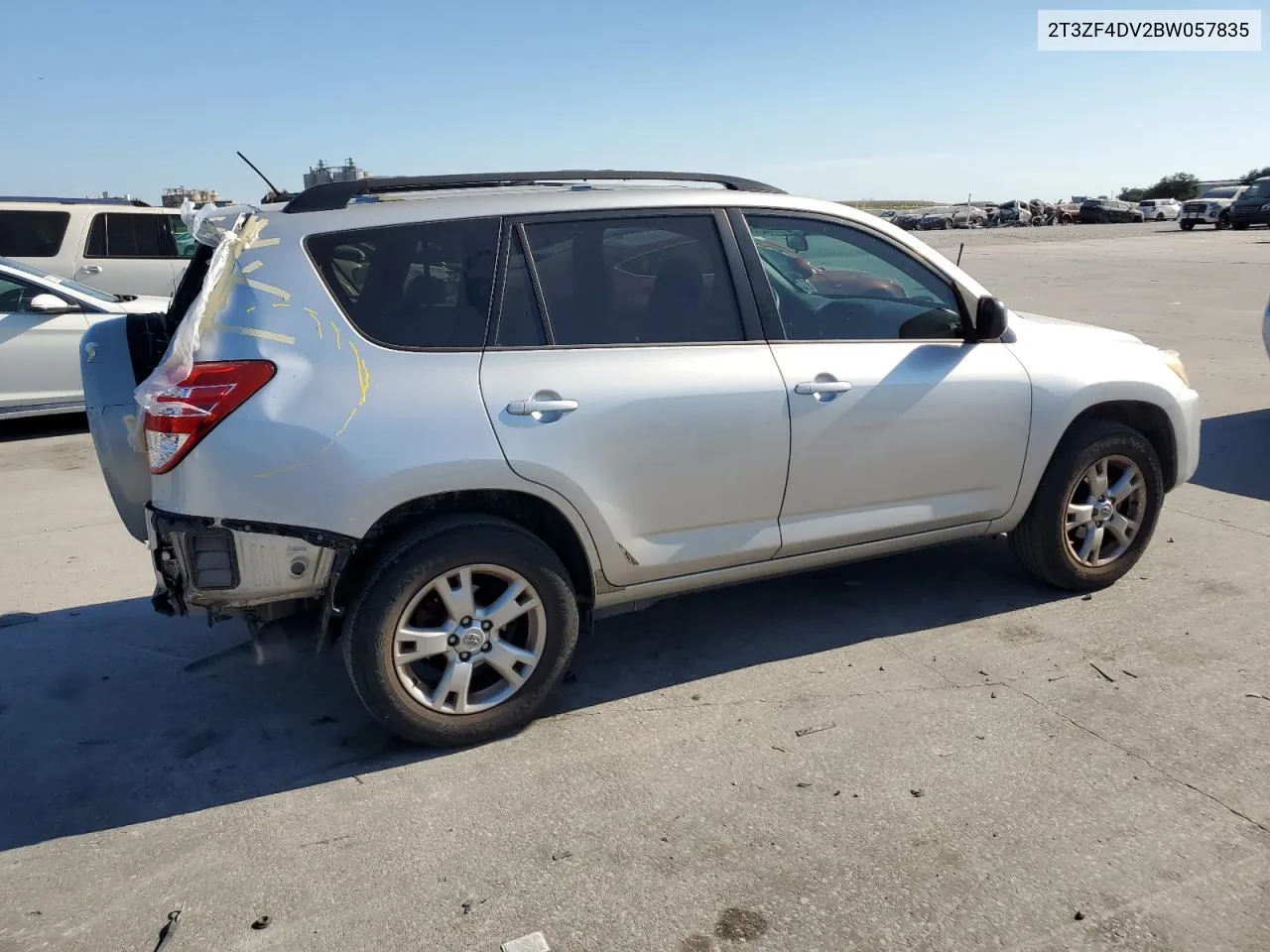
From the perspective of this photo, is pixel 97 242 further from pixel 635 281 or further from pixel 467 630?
pixel 467 630

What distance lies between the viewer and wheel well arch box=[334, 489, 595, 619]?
3447 mm

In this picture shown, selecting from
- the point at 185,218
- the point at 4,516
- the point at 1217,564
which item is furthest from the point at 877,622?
the point at 4,516

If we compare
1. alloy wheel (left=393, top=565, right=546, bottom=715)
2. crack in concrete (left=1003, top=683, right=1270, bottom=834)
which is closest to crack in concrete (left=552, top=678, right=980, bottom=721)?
crack in concrete (left=1003, top=683, right=1270, bottom=834)

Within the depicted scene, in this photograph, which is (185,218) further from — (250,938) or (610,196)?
(250,938)

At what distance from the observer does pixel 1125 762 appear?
3.38 metres

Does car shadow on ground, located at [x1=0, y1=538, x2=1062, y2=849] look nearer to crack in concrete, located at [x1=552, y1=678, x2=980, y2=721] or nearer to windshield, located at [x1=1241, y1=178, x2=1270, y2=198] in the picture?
crack in concrete, located at [x1=552, y1=678, x2=980, y2=721]

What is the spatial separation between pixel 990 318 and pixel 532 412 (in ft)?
6.49

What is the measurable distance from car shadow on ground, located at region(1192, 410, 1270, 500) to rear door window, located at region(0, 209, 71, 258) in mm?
11142

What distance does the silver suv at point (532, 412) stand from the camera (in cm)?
329

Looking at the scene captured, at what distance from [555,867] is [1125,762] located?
1836 mm

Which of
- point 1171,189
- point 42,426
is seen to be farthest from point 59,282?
point 1171,189

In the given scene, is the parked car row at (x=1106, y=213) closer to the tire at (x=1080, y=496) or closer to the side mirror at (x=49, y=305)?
the side mirror at (x=49, y=305)

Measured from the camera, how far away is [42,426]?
9.48m

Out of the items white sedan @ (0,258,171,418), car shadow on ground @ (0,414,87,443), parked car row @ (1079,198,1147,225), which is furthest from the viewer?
parked car row @ (1079,198,1147,225)
